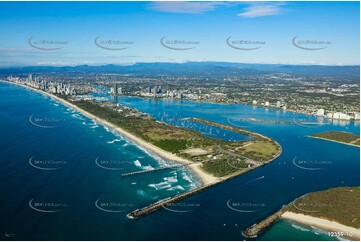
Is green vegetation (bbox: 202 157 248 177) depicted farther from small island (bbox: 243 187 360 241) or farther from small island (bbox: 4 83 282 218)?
small island (bbox: 243 187 360 241)

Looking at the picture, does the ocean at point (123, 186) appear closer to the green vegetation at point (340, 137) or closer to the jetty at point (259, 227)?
the jetty at point (259, 227)

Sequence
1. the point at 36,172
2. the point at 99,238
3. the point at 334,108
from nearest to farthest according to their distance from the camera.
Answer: the point at 99,238
the point at 36,172
the point at 334,108

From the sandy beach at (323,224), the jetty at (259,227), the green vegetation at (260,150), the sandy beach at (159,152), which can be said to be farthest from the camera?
the green vegetation at (260,150)

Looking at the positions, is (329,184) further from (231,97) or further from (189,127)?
(231,97)

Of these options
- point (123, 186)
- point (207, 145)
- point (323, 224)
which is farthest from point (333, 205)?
point (207, 145)

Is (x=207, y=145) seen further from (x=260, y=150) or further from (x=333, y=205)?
(x=333, y=205)

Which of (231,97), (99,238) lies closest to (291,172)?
(99,238)

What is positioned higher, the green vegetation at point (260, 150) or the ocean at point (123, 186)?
the green vegetation at point (260, 150)

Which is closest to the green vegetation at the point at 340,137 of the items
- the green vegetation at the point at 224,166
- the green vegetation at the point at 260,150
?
the green vegetation at the point at 260,150
